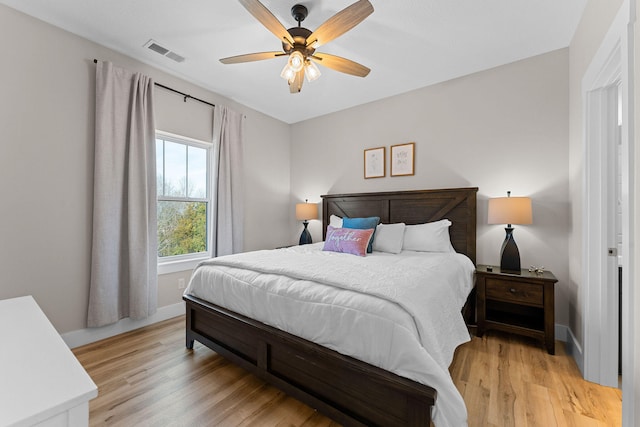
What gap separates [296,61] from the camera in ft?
6.56

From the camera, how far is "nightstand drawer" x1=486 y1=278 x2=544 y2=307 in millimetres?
2334

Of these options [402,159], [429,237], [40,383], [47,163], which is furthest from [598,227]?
[47,163]

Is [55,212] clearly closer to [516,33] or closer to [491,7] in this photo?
[491,7]

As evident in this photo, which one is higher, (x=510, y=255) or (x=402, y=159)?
(x=402, y=159)

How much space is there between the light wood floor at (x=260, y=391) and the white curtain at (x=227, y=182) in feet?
4.65

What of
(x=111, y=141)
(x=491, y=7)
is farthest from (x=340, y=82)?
(x=111, y=141)

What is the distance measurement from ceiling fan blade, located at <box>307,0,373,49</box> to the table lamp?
6.55 ft

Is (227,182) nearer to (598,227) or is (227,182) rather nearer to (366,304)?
(366,304)

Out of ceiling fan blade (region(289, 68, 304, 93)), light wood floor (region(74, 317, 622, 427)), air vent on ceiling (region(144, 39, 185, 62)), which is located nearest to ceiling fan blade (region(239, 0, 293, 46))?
ceiling fan blade (region(289, 68, 304, 93))

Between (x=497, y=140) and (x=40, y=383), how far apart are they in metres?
3.64

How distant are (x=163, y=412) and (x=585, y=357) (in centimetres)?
283

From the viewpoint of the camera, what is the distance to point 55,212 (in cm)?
232

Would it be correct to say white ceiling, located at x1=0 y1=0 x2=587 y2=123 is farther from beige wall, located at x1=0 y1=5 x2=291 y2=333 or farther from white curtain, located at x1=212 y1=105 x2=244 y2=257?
white curtain, located at x1=212 y1=105 x2=244 y2=257

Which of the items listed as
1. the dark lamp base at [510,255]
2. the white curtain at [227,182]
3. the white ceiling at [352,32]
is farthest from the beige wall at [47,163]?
the dark lamp base at [510,255]
